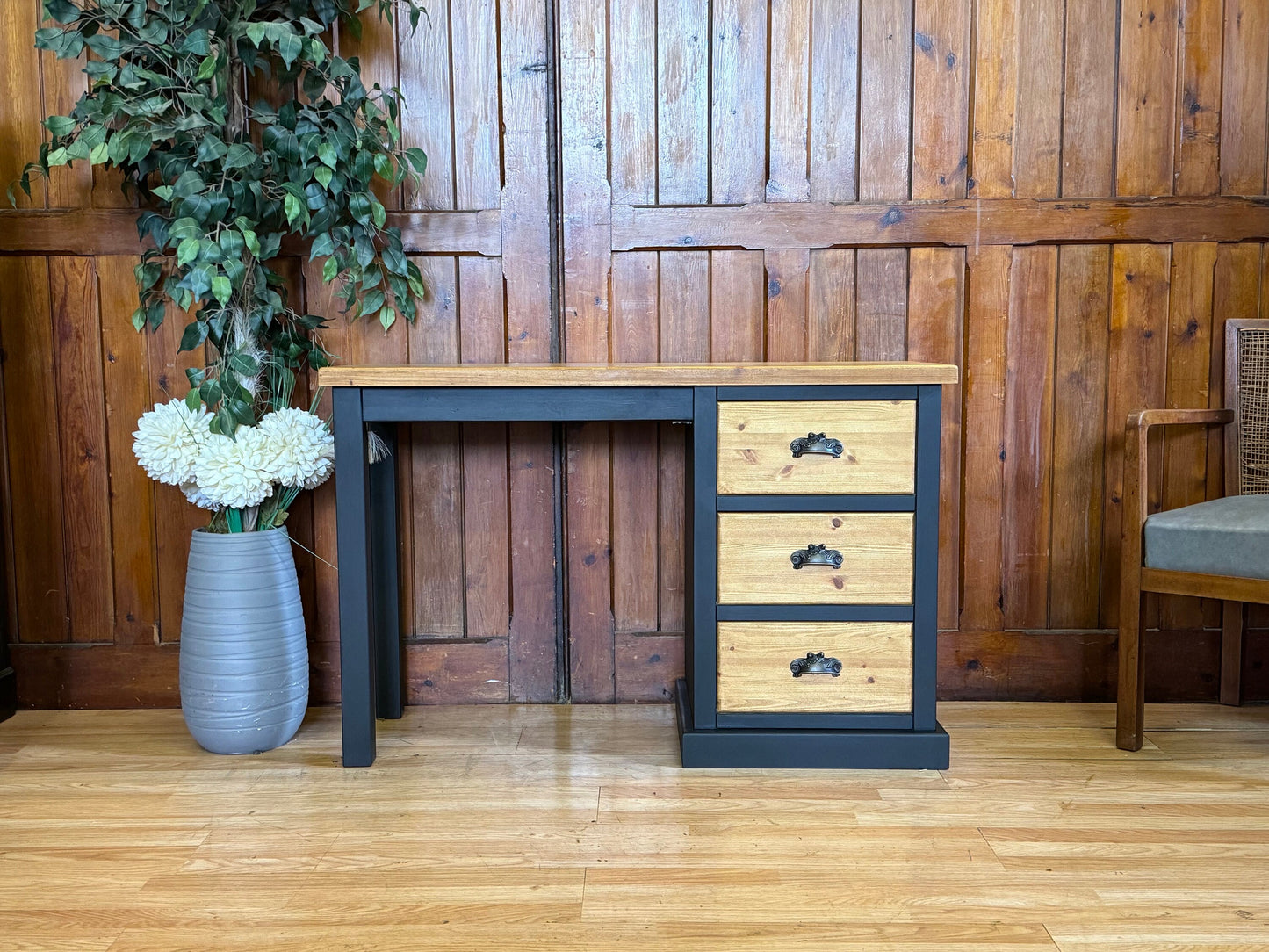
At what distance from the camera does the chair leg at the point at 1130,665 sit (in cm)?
205

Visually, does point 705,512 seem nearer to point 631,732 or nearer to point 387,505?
point 631,732

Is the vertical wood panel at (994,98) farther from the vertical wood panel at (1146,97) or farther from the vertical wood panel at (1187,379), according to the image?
the vertical wood panel at (1187,379)

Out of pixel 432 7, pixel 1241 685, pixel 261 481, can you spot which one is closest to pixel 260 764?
pixel 261 481

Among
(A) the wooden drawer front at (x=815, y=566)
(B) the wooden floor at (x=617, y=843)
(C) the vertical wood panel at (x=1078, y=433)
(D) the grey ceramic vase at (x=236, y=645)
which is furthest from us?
(C) the vertical wood panel at (x=1078, y=433)

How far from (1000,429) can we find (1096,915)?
4.16 ft

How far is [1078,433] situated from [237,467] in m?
1.98

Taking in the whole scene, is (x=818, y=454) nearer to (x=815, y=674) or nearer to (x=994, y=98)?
(x=815, y=674)

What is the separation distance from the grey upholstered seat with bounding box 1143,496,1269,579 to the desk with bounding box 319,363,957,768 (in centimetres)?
48

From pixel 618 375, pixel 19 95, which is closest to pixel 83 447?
pixel 19 95

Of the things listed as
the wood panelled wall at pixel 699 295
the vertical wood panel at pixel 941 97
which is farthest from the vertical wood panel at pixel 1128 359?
the vertical wood panel at pixel 941 97

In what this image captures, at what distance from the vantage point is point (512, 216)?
234 centimetres

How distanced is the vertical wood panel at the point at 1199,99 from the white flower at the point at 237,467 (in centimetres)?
223

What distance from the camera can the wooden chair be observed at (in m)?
1.89

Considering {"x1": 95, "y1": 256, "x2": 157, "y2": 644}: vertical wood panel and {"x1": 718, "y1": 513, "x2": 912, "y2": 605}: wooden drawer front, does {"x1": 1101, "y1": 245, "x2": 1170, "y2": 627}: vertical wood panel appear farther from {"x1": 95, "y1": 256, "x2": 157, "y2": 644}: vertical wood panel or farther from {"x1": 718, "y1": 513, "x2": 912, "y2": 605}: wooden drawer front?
{"x1": 95, "y1": 256, "x2": 157, "y2": 644}: vertical wood panel
